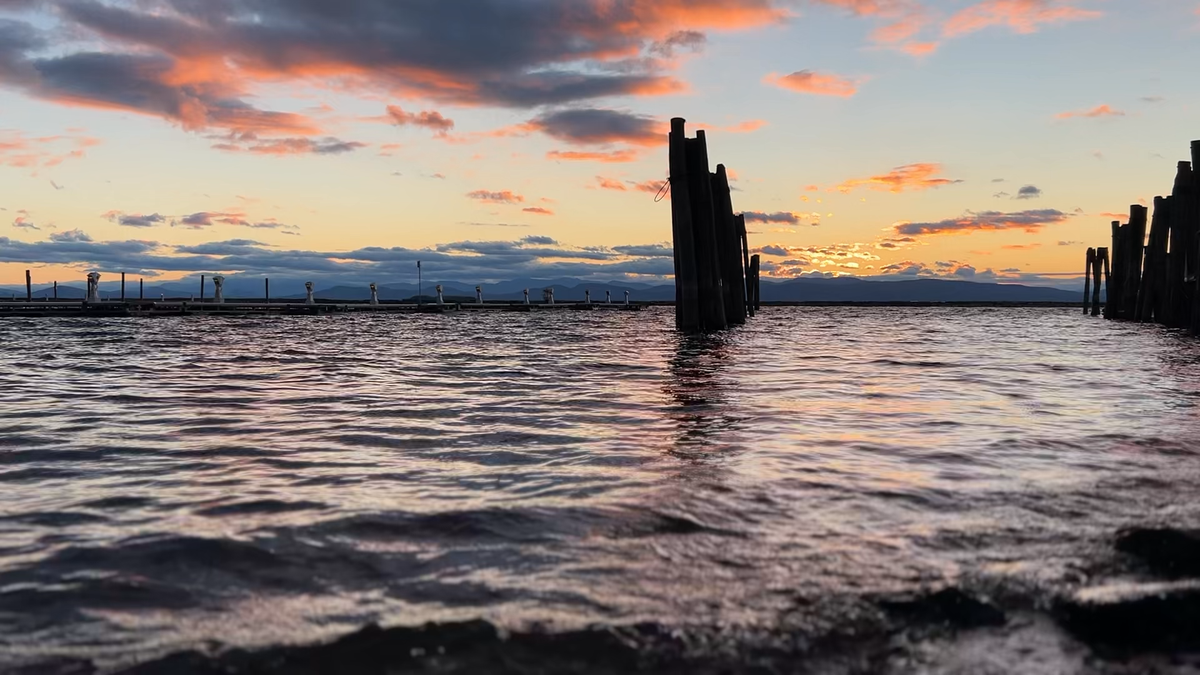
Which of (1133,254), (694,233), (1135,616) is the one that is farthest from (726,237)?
(1135,616)

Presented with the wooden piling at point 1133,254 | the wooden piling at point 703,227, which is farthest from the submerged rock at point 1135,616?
the wooden piling at point 1133,254

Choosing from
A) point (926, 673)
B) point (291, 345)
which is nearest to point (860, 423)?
point (926, 673)

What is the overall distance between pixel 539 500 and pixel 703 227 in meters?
17.4

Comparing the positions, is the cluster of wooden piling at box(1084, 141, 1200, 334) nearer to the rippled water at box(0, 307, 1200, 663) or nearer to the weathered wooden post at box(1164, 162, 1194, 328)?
the weathered wooden post at box(1164, 162, 1194, 328)

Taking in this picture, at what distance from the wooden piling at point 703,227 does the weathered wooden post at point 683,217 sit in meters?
0.29

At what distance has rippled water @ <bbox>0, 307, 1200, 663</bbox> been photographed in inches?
106

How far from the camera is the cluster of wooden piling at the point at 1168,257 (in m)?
21.2

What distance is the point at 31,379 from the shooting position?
35.8 ft

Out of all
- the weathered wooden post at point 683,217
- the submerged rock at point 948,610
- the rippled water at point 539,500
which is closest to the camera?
the submerged rock at point 948,610

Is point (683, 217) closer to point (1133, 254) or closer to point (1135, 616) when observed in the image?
point (1135, 616)

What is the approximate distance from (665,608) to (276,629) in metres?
1.18

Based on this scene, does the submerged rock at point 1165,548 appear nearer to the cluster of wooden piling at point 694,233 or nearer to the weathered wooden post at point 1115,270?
the cluster of wooden piling at point 694,233

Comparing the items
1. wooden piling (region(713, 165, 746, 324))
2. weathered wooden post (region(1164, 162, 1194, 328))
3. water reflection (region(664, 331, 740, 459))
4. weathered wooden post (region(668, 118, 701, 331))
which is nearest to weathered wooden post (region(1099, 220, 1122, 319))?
weathered wooden post (region(1164, 162, 1194, 328))

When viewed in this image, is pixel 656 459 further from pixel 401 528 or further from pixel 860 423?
pixel 860 423
